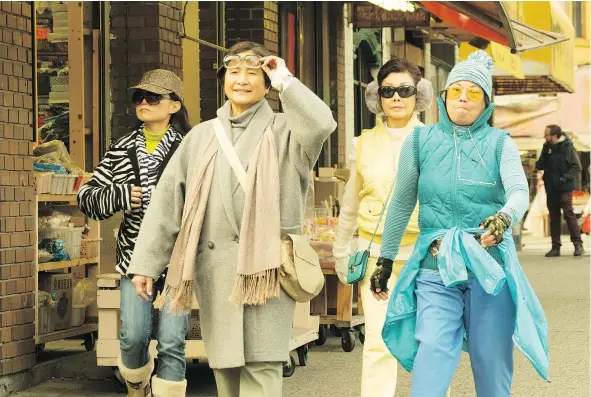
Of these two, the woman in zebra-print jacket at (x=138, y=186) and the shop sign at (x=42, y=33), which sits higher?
the shop sign at (x=42, y=33)

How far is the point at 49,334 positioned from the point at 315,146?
415 cm

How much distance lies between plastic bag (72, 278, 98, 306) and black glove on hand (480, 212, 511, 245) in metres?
4.85

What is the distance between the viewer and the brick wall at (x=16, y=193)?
8.16 meters

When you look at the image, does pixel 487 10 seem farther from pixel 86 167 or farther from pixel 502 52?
pixel 502 52

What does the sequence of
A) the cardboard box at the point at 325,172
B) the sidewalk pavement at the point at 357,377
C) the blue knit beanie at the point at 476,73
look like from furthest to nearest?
the cardboard box at the point at 325,172, the sidewalk pavement at the point at 357,377, the blue knit beanie at the point at 476,73

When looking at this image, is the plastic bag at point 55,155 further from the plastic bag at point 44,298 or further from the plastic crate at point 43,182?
the plastic bag at point 44,298

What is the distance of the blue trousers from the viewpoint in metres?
5.46

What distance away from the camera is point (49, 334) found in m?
8.80

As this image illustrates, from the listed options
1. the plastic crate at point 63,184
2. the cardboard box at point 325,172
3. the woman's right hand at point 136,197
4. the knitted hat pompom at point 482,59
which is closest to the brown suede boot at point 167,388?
the woman's right hand at point 136,197

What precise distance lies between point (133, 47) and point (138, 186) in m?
4.40

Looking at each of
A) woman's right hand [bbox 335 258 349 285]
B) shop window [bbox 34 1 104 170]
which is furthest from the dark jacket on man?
woman's right hand [bbox 335 258 349 285]

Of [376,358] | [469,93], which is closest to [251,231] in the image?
[469,93]

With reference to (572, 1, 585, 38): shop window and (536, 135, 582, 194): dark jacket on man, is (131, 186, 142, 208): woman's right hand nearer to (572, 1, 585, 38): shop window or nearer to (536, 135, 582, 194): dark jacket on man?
(536, 135, 582, 194): dark jacket on man

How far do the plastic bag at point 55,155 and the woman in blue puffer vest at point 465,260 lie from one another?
13.3 ft
